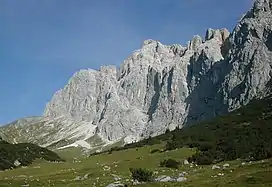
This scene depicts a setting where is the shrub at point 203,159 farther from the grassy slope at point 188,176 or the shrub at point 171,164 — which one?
the shrub at point 171,164

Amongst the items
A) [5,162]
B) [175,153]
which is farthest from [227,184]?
[5,162]

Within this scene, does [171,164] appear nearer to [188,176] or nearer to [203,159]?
[203,159]

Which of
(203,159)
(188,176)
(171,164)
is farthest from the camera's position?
(203,159)

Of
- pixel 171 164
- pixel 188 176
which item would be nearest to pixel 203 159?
pixel 171 164

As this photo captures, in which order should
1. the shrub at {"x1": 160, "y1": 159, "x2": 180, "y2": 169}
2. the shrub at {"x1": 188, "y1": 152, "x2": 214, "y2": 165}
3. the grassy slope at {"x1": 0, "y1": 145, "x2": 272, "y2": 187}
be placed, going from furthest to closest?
the shrub at {"x1": 188, "y1": 152, "x2": 214, "y2": 165} < the shrub at {"x1": 160, "y1": 159, "x2": 180, "y2": 169} < the grassy slope at {"x1": 0, "y1": 145, "x2": 272, "y2": 187}

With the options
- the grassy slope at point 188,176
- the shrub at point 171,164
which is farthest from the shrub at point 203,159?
the shrub at point 171,164

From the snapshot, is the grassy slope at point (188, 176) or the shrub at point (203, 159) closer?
the grassy slope at point (188, 176)

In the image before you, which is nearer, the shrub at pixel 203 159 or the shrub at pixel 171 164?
the shrub at pixel 171 164

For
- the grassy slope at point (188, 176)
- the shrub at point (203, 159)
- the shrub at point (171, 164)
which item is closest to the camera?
the grassy slope at point (188, 176)

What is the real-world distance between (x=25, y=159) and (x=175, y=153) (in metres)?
74.3

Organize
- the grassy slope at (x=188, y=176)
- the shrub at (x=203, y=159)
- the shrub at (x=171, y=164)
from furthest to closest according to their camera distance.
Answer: the shrub at (x=203, y=159)
the shrub at (x=171, y=164)
the grassy slope at (x=188, y=176)

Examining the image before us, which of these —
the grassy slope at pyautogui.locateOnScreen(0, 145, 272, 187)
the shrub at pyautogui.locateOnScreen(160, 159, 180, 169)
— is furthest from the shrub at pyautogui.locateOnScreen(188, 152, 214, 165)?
the shrub at pyautogui.locateOnScreen(160, 159, 180, 169)

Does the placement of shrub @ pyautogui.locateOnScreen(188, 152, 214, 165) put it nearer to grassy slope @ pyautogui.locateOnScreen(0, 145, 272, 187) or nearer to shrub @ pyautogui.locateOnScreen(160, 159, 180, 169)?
grassy slope @ pyautogui.locateOnScreen(0, 145, 272, 187)

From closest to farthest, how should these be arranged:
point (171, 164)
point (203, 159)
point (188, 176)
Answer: point (188, 176)
point (171, 164)
point (203, 159)
